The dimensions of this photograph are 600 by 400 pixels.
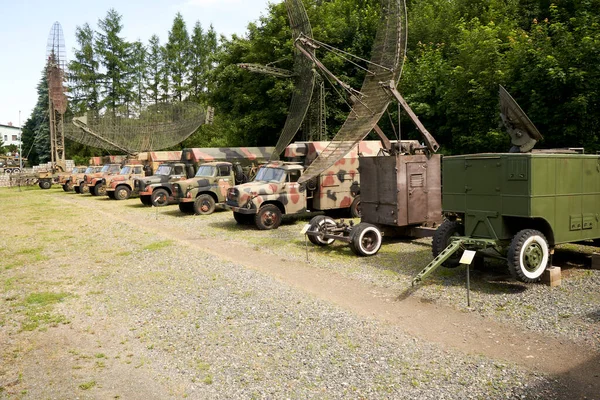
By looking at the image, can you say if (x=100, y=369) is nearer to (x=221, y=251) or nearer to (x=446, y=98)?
(x=221, y=251)

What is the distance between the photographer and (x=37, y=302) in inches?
328

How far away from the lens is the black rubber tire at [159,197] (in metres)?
22.3

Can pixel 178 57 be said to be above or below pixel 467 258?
above

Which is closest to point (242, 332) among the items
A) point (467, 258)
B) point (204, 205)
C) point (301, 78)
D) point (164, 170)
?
point (467, 258)

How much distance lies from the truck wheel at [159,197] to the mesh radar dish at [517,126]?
52.7ft

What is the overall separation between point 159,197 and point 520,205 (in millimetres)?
17542

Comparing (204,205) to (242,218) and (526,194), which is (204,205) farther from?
(526,194)

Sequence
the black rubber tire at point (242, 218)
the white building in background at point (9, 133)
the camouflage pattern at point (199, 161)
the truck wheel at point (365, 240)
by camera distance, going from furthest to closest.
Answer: the white building in background at point (9, 133), the camouflage pattern at point (199, 161), the black rubber tire at point (242, 218), the truck wheel at point (365, 240)

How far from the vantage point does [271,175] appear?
16094mm

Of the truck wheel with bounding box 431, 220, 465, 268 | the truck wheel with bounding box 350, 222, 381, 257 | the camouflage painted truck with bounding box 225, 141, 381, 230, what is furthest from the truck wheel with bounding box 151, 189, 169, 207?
the truck wheel with bounding box 431, 220, 465, 268

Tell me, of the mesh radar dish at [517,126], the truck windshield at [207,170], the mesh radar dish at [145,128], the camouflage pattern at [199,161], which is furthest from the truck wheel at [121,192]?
the mesh radar dish at [517,126]

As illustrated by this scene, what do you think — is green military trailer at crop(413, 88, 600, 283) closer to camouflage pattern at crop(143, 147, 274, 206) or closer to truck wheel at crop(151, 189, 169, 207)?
camouflage pattern at crop(143, 147, 274, 206)

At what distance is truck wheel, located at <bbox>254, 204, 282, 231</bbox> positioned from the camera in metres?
15.3

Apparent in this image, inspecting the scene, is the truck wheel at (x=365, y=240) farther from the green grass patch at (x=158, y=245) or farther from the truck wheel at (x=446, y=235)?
the green grass patch at (x=158, y=245)
